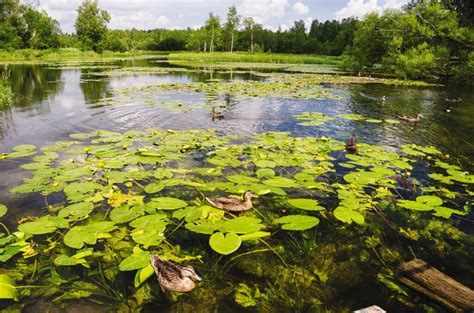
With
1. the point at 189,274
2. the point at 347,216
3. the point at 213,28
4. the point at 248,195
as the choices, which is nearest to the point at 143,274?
the point at 189,274

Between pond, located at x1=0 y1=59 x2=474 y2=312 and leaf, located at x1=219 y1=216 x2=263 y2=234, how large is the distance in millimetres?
12

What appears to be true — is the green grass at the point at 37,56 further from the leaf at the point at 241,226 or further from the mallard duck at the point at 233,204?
the leaf at the point at 241,226

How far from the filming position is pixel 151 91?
13328 mm

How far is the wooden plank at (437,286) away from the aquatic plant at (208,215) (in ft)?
0.52

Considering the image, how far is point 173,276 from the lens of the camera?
2396mm

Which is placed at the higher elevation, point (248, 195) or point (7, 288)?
point (248, 195)

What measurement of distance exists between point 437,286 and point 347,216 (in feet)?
3.44

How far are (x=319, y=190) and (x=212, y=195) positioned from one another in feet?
5.06


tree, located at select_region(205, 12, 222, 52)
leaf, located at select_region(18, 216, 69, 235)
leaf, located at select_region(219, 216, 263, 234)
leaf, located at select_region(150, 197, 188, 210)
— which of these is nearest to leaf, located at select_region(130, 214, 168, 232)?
leaf, located at select_region(150, 197, 188, 210)

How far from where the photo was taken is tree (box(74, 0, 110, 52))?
57438mm

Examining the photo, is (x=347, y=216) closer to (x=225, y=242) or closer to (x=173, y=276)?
(x=225, y=242)

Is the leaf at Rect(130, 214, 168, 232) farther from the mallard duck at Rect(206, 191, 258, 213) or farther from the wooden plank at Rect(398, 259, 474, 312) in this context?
the wooden plank at Rect(398, 259, 474, 312)

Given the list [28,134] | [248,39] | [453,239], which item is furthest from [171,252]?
[248,39]

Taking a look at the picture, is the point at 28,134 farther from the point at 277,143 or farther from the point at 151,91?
the point at 151,91
